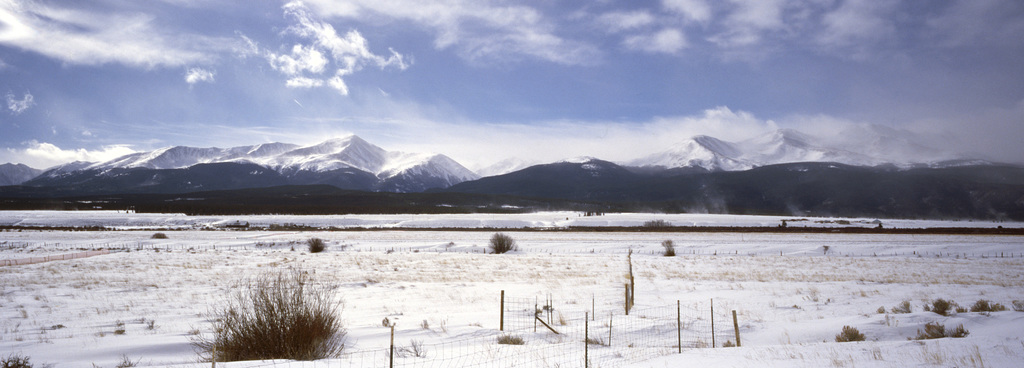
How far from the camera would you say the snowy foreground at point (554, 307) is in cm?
897

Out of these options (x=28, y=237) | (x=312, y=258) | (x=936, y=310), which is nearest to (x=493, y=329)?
(x=936, y=310)

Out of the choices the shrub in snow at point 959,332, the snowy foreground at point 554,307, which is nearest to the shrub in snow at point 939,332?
the shrub in snow at point 959,332

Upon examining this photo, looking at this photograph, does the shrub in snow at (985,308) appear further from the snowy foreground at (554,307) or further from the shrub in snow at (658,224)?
the shrub in snow at (658,224)

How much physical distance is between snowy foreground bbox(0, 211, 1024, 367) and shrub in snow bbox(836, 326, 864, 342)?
1.05 feet

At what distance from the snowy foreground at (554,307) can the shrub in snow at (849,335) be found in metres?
0.32

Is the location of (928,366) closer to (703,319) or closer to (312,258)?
(703,319)

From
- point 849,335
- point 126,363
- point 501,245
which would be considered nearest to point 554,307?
point 849,335

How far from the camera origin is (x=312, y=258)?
33.4m

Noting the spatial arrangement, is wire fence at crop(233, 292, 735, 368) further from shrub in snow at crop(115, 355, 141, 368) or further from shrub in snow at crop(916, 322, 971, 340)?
shrub in snow at crop(916, 322, 971, 340)

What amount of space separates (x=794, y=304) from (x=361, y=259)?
86.5 feet

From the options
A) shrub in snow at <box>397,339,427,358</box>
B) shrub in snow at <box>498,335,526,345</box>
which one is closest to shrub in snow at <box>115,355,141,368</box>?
shrub in snow at <box>397,339,427,358</box>

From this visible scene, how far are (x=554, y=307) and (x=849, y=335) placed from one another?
8111 millimetres

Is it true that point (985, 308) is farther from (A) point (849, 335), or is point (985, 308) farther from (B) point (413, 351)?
(B) point (413, 351)

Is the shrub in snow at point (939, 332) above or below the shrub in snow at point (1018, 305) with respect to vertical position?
above
